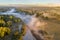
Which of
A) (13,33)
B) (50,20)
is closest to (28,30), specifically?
(13,33)

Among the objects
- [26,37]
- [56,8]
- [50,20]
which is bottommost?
[26,37]

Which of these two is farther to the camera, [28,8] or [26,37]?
[28,8]

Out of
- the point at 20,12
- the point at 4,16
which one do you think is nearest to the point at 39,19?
the point at 20,12

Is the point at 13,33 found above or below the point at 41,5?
below

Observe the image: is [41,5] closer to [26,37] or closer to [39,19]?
[39,19]

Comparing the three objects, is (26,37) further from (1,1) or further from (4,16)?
(1,1)

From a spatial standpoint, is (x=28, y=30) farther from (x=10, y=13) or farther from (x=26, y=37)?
(x=10, y=13)

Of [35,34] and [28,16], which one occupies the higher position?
[28,16]

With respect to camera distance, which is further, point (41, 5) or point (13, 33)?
point (41, 5)
